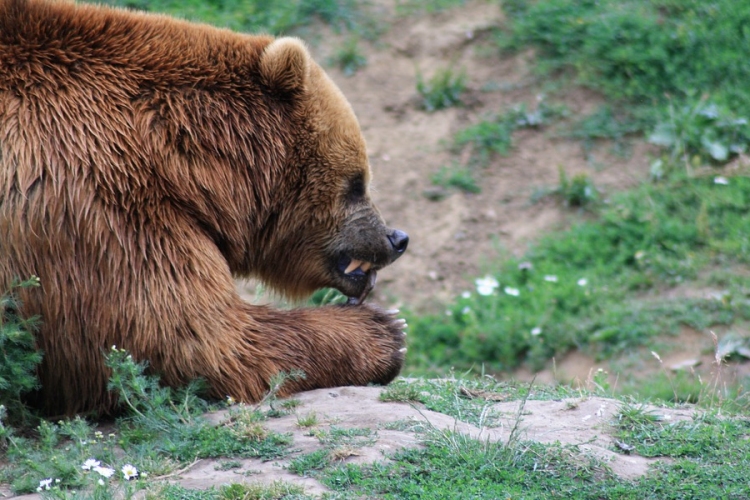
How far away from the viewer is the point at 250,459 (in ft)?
12.1

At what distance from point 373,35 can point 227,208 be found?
6278 mm

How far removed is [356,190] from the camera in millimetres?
5285

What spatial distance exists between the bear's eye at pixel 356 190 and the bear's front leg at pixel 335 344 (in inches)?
24.8

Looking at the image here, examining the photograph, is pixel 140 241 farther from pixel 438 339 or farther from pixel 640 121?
pixel 640 121

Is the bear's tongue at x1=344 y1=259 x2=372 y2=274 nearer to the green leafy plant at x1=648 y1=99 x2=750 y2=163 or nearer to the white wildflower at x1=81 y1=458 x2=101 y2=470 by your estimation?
the white wildflower at x1=81 y1=458 x2=101 y2=470

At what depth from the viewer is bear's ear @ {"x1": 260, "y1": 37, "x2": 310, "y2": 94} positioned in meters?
4.81

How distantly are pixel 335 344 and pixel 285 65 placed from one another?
1.49m

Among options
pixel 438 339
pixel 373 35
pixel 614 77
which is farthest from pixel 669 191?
pixel 373 35

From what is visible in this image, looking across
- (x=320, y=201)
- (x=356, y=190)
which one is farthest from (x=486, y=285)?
(x=320, y=201)

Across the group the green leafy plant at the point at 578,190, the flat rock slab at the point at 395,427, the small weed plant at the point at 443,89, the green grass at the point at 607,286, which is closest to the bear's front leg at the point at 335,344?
the flat rock slab at the point at 395,427

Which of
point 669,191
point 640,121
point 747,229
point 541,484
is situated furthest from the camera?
point 640,121

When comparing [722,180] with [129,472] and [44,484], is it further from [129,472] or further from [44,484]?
[44,484]

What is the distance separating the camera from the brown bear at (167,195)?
4.15 metres

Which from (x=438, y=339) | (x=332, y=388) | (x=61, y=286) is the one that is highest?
(x=61, y=286)
